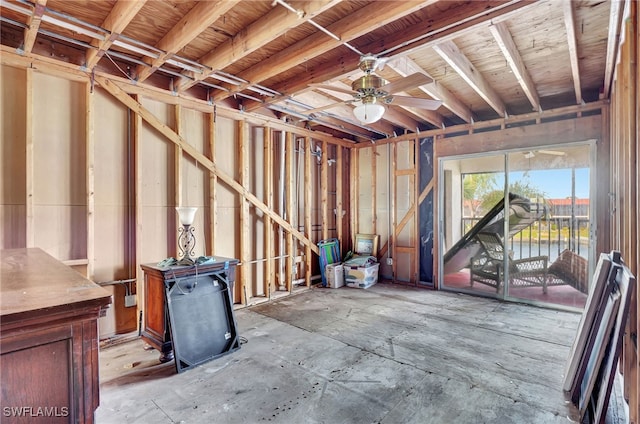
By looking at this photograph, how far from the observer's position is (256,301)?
188 inches

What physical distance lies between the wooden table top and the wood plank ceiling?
1878 millimetres

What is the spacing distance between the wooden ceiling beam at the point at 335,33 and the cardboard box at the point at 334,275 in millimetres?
3452

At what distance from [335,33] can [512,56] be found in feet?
5.98

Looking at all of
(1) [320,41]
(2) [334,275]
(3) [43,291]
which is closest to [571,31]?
(1) [320,41]

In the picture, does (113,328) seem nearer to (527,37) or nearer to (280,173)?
(280,173)

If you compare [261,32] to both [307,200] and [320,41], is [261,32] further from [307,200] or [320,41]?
[307,200]

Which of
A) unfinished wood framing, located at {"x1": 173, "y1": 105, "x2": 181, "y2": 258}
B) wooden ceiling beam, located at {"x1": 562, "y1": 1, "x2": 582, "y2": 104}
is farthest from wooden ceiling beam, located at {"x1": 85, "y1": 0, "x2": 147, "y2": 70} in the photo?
wooden ceiling beam, located at {"x1": 562, "y1": 1, "x2": 582, "y2": 104}

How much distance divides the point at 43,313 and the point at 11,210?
2.83m

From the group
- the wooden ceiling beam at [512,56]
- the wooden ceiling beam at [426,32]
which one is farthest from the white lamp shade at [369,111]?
the wooden ceiling beam at [512,56]

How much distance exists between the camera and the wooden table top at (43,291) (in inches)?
35.7

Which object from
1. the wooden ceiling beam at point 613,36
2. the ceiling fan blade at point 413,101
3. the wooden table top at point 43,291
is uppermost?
the wooden ceiling beam at point 613,36

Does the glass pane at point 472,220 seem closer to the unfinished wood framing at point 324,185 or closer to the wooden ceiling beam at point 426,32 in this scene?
the unfinished wood framing at point 324,185

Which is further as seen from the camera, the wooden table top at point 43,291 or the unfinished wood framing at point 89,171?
the unfinished wood framing at point 89,171

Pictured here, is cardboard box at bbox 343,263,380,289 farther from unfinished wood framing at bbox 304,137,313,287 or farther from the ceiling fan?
the ceiling fan
